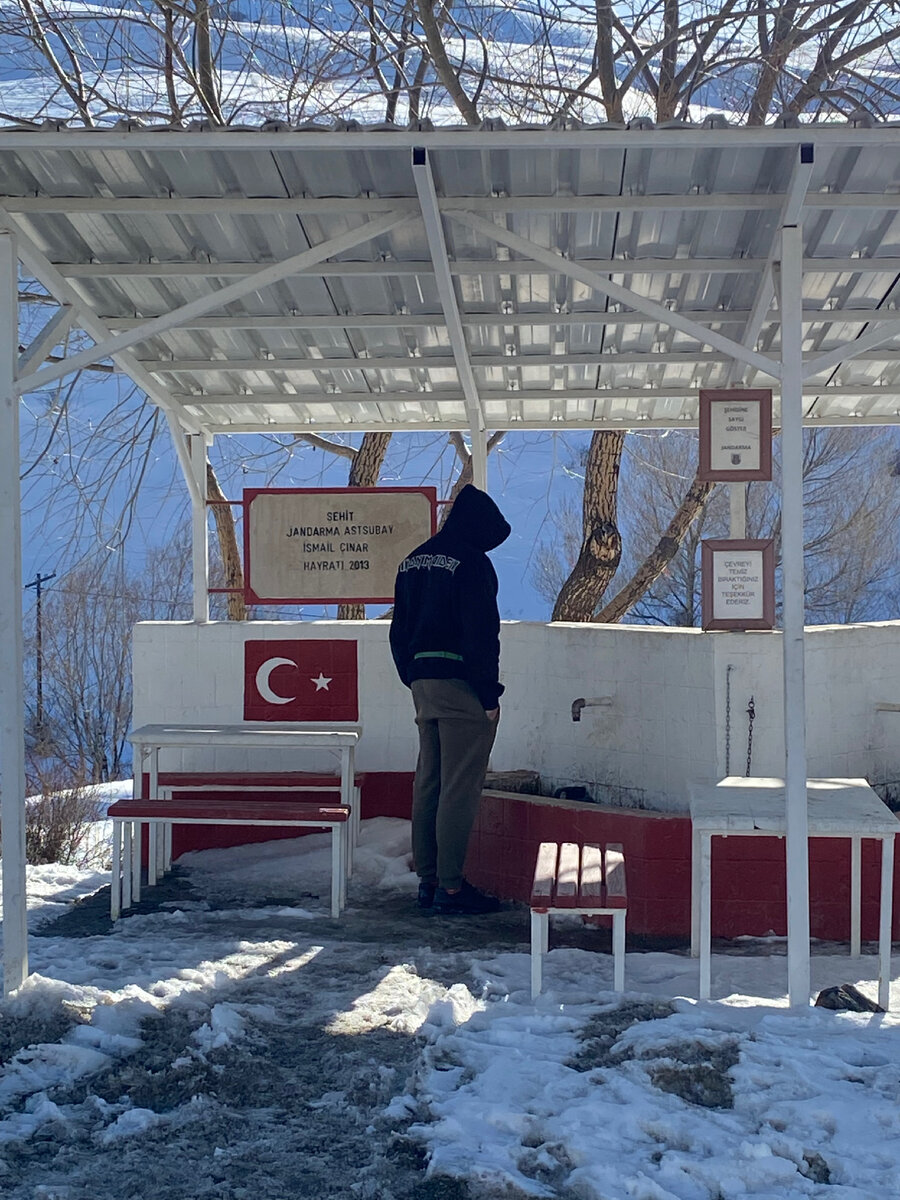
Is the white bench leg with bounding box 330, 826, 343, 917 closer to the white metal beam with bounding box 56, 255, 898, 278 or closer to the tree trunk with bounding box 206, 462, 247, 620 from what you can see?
the white metal beam with bounding box 56, 255, 898, 278

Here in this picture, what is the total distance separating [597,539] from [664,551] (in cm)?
149

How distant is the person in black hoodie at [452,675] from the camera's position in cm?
634

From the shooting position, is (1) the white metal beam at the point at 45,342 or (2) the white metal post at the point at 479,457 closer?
(1) the white metal beam at the point at 45,342

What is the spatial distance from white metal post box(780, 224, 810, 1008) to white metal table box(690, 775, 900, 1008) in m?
0.14

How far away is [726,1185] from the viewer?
3352 millimetres

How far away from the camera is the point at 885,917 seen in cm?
507

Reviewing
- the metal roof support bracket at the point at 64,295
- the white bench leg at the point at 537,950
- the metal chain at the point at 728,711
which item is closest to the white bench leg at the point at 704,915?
the white bench leg at the point at 537,950

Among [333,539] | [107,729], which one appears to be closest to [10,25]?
[333,539]

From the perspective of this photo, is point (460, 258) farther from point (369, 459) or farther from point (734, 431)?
point (369, 459)

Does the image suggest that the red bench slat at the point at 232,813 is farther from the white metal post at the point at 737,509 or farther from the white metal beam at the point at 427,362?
the white metal post at the point at 737,509

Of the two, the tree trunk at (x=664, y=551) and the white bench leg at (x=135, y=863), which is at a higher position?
the tree trunk at (x=664, y=551)

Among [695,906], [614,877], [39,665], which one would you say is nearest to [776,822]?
[614,877]

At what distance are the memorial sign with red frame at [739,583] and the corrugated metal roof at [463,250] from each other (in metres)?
1.15

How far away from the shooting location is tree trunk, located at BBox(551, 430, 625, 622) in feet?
45.6
